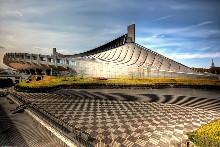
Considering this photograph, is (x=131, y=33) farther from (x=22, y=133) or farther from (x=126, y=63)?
(x=22, y=133)

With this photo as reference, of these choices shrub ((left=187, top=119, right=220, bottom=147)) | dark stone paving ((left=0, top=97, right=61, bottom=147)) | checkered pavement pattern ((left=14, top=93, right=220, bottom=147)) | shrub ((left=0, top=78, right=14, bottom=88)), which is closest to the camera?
shrub ((left=187, top=119, right=220, bottom=147))

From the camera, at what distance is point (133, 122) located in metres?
14.1

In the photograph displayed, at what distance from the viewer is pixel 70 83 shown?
25047 mm

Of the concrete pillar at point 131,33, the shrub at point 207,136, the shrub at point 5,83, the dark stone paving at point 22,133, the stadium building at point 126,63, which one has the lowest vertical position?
the dark stone paving at point 22,133

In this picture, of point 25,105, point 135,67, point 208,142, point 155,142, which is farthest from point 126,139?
point 135,67

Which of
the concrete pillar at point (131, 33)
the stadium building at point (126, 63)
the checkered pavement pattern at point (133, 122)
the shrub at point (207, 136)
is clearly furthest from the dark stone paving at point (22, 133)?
the concrete pillar at point (131, 33)

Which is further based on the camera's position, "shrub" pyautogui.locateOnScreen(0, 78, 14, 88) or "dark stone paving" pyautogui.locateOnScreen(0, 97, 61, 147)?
"shrub" pyautogui.locateOnScreen(0, 78, 14, 88)

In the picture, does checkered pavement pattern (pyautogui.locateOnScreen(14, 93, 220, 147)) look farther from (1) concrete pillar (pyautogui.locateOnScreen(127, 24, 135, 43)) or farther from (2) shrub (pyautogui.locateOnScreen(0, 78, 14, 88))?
(2) shrub (pyautogui.locateOnScreen(0, 78, 14, 88))

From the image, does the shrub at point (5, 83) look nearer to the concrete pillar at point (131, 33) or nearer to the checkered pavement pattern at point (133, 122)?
the checkered pavement pattern at point (133, 122)

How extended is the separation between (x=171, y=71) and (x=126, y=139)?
1709 cm

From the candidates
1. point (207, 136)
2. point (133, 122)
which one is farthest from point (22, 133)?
point (207, 136)

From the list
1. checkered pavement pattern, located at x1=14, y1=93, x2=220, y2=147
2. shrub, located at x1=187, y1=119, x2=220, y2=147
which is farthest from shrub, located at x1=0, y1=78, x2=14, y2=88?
shrub, located at x1=187, y1=119, x2=220, y2=147

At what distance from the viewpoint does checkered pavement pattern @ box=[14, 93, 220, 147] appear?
11.0 metres

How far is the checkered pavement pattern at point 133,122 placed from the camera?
1104 centimetres
